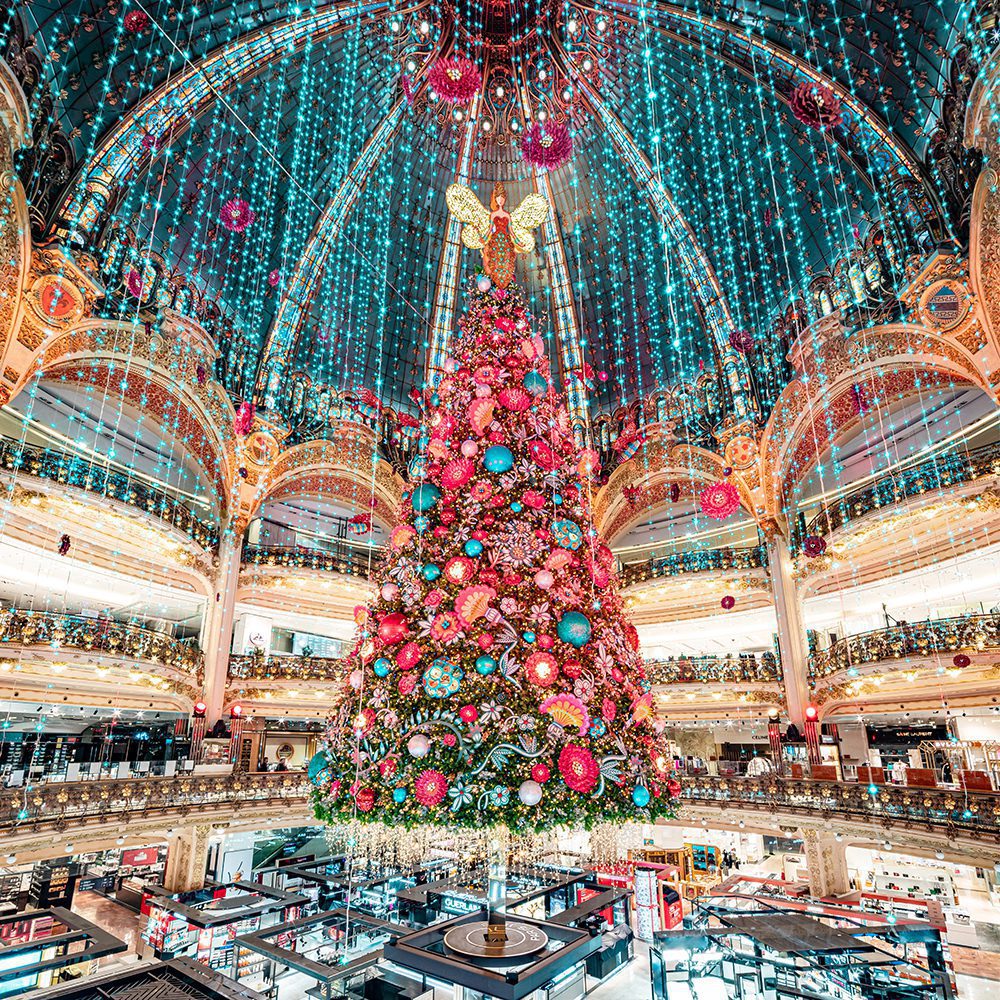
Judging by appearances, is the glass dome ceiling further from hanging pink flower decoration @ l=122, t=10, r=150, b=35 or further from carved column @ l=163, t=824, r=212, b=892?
carved column @ l=163, t=824, r=212, b=892

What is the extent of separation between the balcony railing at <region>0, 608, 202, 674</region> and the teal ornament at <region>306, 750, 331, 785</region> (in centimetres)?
1106

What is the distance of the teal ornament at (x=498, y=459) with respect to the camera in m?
6.28

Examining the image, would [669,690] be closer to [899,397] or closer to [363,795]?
[899,397]

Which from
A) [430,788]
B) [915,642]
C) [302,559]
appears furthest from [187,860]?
[915,642]

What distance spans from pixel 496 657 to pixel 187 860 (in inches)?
584

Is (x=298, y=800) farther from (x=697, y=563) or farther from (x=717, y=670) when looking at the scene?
(x=697, y=563)

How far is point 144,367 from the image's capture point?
58.0 ft

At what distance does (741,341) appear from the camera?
65.5 ft

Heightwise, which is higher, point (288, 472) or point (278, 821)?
point (288, 472)

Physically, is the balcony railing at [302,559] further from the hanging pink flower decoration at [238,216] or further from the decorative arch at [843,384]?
the decorative arch at [843,384]

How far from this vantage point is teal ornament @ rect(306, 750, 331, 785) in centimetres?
589

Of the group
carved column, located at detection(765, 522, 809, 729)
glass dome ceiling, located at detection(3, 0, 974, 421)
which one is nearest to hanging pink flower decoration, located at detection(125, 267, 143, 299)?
glass dome ceiling, located at detection(3, 0, 974, 421)

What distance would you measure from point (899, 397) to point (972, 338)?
408 centimetres

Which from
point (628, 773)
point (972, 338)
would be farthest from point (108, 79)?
point (972, 338)
